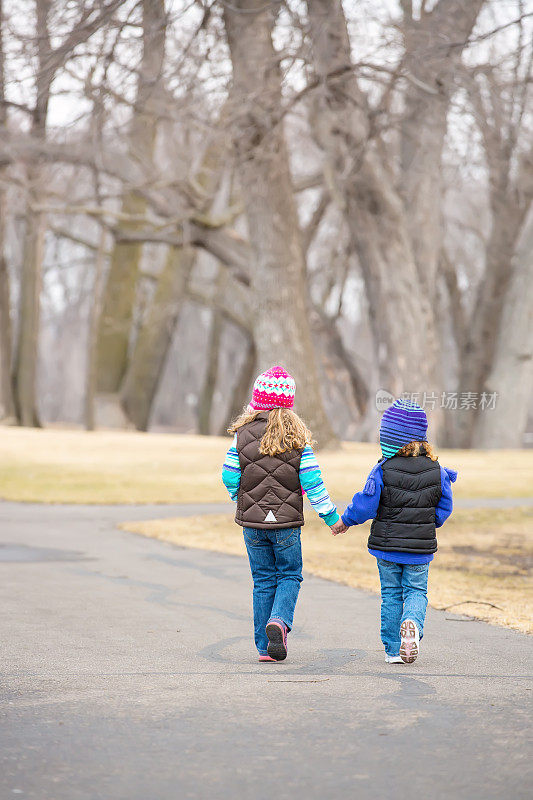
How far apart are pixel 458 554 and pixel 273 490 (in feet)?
19.8

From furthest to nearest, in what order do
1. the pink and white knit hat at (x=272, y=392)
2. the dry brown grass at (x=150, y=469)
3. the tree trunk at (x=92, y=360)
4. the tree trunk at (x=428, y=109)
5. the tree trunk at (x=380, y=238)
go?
the tree trunk at (x=92, y=360), the tree trunk at (x=380, y=238), the dry brown grass at (x=150, y=469), the tree trunk at (x=428, y=109), the pink and white knit hat at (x=272, y=392)

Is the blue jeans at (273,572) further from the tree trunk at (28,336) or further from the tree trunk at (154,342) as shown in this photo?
the tree trunk at (154,342)

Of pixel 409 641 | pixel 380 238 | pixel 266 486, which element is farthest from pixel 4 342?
pixel 409 641

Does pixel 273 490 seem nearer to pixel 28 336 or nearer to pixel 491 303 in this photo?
pixel 491 303

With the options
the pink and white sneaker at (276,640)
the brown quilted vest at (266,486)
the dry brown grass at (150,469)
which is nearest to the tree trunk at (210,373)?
the dry brown grass at (150,469)

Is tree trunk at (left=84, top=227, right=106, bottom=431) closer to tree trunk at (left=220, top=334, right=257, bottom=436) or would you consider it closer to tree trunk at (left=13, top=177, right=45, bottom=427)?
tree trunk at (left=13, top=177, right=45, bottom=427)

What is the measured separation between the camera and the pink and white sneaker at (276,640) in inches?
237

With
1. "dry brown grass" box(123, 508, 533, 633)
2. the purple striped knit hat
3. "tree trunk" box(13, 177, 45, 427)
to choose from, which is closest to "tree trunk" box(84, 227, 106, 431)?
"tree trunk" box(13, 177, 45, 427)

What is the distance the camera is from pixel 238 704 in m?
5.09

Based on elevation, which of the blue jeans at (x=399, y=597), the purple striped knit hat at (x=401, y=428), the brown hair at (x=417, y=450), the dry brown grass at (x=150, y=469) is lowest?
the dry brown grass at (x=150, y=469)

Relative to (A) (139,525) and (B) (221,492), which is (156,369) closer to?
(B) (221,492)

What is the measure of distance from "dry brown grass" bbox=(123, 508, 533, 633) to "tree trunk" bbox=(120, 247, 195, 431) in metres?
22.7

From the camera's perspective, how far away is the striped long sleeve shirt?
20.3ft

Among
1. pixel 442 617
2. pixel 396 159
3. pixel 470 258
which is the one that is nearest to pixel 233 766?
pixel 442 617
